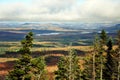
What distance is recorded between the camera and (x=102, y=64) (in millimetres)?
56344

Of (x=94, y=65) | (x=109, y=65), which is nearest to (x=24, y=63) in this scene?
(x=94, y=65)

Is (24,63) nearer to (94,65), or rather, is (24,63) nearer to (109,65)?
(94,65)

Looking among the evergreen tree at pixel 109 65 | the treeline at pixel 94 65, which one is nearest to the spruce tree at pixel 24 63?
the treeline at pixel 94 65

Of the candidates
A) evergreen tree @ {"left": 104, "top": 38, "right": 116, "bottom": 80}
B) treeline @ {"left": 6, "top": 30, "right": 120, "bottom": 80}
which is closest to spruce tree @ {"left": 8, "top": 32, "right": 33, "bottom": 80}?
treeline @ {"left": 6, "top": 30, "right": 120, "bottom": 80}

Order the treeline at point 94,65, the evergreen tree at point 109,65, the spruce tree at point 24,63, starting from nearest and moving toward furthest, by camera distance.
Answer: the spruce tree at point 24,63, the treeline at point 94,65, the evergreen tree at point 109,65

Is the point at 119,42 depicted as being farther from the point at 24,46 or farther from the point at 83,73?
the point at 24,46

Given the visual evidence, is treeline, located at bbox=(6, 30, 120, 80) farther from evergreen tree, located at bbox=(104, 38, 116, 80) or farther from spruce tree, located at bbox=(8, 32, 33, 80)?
spruce tree, located at bbox=(8, 32, 33, 80)

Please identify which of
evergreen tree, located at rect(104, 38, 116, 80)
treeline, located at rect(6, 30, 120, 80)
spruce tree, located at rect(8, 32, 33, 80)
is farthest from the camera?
evergreen tree, located at rect(104, 38, 116, 80)

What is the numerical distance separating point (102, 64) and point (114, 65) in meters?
2.83

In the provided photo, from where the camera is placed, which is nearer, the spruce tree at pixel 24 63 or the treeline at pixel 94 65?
the spruce tree at pixel 24 63

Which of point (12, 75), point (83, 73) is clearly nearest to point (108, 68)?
point (83, 73)

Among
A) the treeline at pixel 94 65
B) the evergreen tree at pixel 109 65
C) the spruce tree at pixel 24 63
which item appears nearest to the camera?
the spruce tree at pixel 24 63

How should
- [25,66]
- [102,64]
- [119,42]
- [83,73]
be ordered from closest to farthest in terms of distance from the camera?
1. [25,66]
2. [119,42]
3. [102,64]
4. [83,73]

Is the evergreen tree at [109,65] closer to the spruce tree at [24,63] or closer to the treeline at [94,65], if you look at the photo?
the treeline at [94,65]
